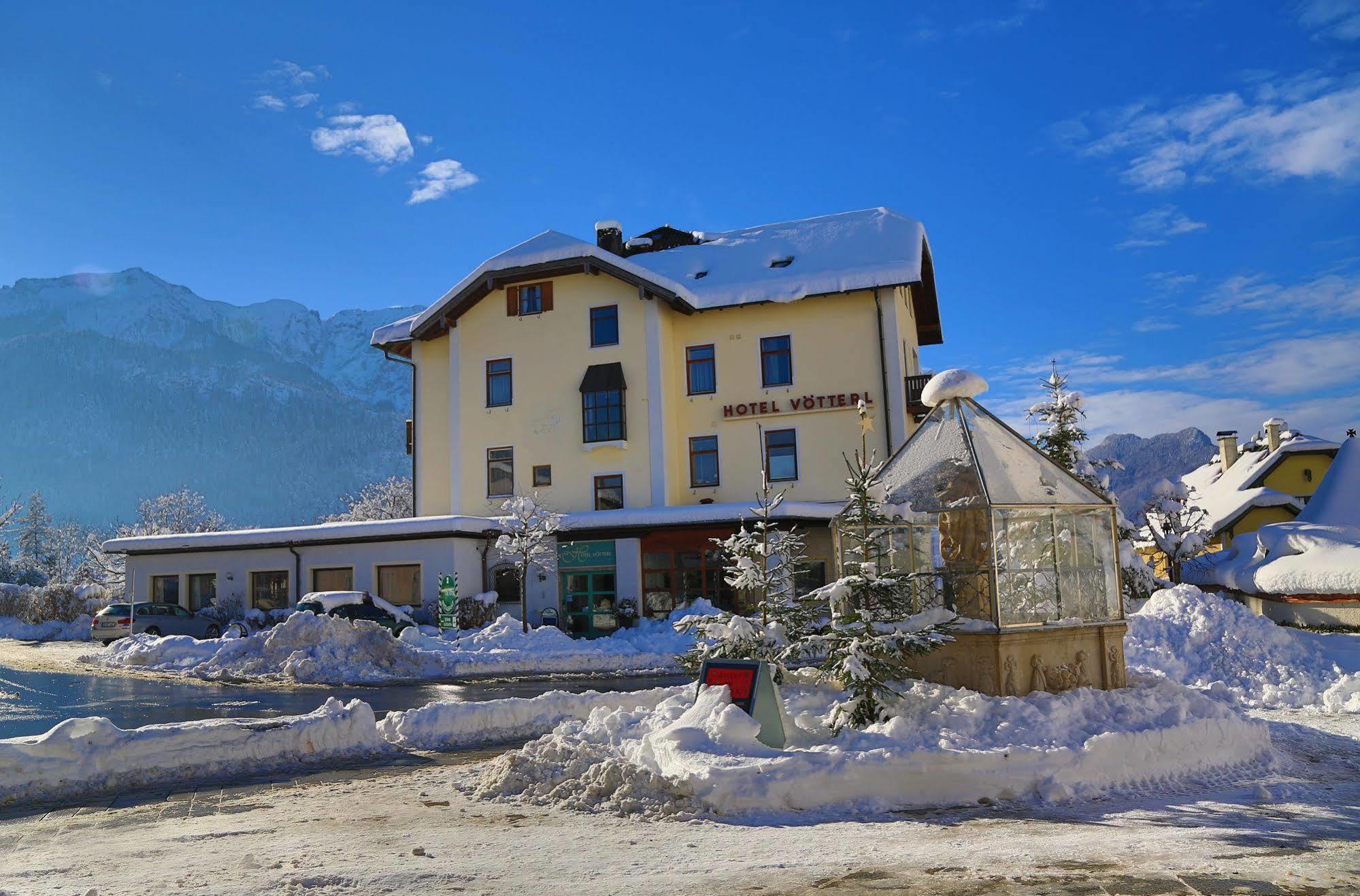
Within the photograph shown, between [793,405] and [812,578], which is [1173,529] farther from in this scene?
[812,578]

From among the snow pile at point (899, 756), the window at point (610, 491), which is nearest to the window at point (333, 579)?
the window at point (610, 491)

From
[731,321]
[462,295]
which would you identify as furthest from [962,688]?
[462,295]

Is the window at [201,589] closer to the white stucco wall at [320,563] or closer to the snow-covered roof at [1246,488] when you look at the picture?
the white stucco wall at [320,563]

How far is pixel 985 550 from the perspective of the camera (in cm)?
1234

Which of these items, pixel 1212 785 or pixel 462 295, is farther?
pixel 462 295

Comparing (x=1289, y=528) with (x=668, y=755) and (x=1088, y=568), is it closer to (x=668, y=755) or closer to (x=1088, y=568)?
(x=1088, y=568)

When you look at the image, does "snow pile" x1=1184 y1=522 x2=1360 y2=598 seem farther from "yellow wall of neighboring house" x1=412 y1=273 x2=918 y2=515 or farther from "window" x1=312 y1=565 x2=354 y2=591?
"window" x1=312 y1=565 x2=354 y2=591

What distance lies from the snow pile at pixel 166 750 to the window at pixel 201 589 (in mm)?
25246

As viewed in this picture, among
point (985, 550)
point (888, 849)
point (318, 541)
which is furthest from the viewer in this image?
point (318, 541)

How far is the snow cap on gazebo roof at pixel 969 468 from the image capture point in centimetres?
1277

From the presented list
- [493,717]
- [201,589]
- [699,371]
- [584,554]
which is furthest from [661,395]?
[493,717]

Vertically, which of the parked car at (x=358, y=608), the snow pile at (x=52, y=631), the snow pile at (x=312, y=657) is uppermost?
the parked car at (x=358, y=608)

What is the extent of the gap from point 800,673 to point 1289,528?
74.1ft

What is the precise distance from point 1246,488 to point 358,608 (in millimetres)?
44772
